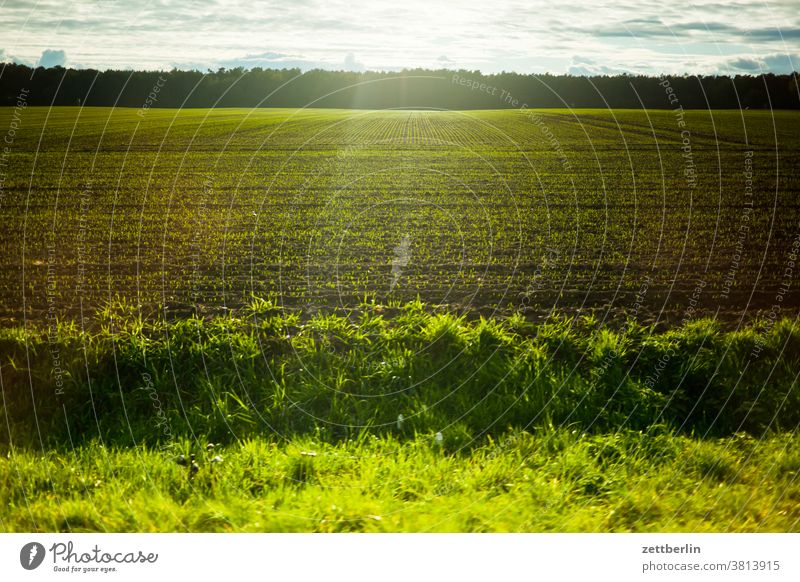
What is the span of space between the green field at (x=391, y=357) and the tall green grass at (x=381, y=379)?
0.02 m

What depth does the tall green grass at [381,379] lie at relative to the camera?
13.6 ft

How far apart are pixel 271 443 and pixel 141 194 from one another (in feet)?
16.8

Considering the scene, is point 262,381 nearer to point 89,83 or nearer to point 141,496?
point 141,496

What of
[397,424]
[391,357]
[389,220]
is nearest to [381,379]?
[391,357]

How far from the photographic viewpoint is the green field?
3.49 meters

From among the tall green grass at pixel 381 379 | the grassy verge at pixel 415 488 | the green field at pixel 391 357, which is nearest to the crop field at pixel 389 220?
the green field at pixel 391 357

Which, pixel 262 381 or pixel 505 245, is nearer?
pixel 262 381

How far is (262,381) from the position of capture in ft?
14.6

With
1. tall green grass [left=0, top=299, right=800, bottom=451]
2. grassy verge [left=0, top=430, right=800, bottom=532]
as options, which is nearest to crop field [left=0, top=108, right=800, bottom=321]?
tall green grass [left=0, top=299, right=800, bottom=451]

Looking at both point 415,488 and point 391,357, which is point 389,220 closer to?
point 391,357

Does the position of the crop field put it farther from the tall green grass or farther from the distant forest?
the tall green grass

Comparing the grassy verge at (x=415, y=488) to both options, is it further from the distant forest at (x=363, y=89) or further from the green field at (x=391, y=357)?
the distant forest at (x=363, y=89)
